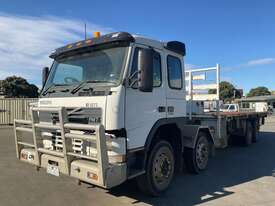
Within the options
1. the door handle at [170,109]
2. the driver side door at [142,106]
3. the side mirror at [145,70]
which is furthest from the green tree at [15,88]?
the side mirror at [145,70]

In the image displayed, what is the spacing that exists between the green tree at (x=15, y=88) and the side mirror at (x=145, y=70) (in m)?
Result: 52.6

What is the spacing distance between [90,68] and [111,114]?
3.61 feet

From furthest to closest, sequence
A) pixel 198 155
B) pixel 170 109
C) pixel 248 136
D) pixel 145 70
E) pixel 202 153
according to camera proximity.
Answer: pixel 248 136 → pixel 202 153 → pixel 198 155 → pixel 170 109 → pixel 145 70

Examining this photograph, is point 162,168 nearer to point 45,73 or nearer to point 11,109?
point 45,73

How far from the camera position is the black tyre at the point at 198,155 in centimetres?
722

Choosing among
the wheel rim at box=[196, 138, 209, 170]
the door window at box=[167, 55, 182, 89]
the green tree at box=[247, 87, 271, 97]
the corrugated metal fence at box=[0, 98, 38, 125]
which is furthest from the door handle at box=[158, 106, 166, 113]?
the green tree at box=[247, 87, 271, 97]

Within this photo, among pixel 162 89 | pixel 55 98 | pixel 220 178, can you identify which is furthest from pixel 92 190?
pixel 220 178

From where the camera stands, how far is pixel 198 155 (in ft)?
24.4

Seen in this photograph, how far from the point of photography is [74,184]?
21.0 feet

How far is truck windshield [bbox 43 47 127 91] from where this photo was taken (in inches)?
192

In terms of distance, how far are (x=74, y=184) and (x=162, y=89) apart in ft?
9.18

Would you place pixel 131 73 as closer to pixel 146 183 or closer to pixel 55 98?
pixel 55 98

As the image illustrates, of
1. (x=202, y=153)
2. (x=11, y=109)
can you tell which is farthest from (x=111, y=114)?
(x=11, y=109)

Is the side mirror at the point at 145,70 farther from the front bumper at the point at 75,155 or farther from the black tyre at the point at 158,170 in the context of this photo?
the black tyre at the point at 158,170
